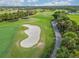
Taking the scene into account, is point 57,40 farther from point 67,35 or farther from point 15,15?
point 15,15

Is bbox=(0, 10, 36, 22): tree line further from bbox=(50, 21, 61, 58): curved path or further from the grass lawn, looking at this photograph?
bbox=(50, 21, 61, 58): curved path

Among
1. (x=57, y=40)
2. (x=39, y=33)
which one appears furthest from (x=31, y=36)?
(x=57, y=40)

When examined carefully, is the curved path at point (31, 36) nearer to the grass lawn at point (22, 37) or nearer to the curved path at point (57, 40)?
the grass lawn at point (22, 37)

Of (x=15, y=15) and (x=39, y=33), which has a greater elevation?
(x=15, y=15)

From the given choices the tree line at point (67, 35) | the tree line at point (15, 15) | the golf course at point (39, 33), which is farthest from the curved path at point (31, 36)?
the tree line at point (67, 35)

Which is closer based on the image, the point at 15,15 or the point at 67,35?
the point at 67,35

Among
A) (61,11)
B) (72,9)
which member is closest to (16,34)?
(61,11)

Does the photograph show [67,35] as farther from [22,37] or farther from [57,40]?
[22,37]
